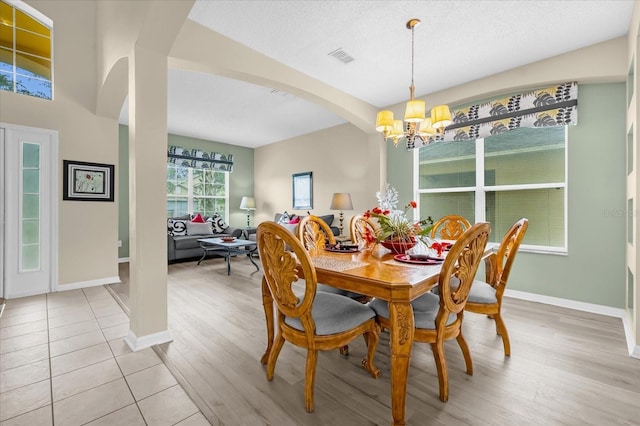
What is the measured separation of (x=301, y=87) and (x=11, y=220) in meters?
3.75

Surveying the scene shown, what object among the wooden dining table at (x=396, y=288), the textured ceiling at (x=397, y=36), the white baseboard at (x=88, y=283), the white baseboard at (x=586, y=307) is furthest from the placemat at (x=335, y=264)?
the white baseboard at (x=88, y=283)

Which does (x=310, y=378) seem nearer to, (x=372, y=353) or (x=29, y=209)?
(x=372, y=353)

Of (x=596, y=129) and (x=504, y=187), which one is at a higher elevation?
(x=596, y=129)

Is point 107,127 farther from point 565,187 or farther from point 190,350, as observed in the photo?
point 565,187

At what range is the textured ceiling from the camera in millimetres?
2330

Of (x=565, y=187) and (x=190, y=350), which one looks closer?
(x=190, y=350)

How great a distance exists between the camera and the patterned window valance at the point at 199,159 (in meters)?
6.28

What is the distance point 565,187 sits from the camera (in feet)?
10.3

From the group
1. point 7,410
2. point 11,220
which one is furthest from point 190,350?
point 11,220

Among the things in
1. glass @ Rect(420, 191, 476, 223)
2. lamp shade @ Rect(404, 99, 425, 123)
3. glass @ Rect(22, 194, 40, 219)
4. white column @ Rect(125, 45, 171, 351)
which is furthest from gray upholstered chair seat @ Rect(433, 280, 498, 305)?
glass @ Rect(22, 194, 40, 219)

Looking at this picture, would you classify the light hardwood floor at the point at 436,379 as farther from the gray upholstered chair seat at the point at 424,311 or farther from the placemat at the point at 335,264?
the placemat at the point at 335,264

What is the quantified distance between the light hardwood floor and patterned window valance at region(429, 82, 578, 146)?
2.12m

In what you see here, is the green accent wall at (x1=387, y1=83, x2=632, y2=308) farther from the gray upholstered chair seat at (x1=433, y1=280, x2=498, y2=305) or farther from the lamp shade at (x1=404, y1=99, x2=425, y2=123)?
the lamp shade at (x1=404, y1=99, x2=425, y2=123)

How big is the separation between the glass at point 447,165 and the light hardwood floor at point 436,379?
6.26 feet
